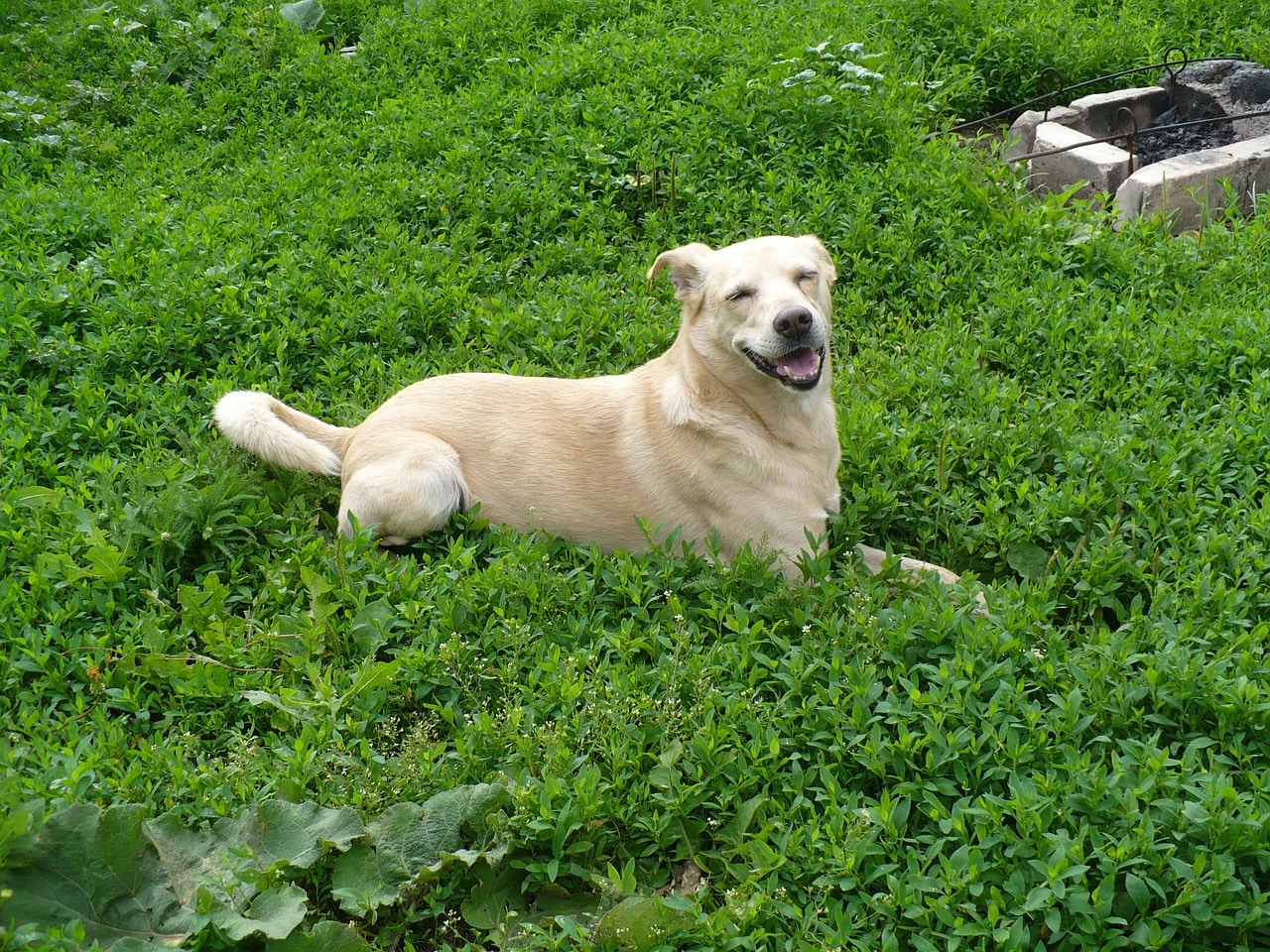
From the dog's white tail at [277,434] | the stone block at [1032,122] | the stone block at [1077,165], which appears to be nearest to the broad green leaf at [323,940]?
the dog's white tail at [277,434]

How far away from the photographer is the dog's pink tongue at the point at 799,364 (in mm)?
4172

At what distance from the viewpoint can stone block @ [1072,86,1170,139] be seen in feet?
24.8

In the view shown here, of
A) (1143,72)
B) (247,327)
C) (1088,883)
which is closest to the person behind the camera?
(1088,883)

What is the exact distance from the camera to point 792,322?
4.06 m

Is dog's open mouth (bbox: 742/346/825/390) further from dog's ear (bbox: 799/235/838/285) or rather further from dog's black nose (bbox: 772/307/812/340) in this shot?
dog's ear (bbox: 799/235/838/285)

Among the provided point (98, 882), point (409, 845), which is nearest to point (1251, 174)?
point (409, 845)

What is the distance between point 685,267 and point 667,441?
2.43 ft

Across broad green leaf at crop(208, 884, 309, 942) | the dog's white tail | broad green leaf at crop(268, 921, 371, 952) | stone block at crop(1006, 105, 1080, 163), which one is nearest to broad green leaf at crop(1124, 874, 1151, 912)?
broad green leaf at crop(268, 921, 371, 952)

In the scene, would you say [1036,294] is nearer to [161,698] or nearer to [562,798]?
[562,798]

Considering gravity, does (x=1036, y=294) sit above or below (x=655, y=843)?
above

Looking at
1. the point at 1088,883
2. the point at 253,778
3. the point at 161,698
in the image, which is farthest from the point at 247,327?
the point at 1088,883

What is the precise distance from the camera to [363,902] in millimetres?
2844

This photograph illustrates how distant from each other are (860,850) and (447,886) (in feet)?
3.72

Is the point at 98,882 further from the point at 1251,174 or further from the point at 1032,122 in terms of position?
the point at 1032,122
